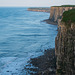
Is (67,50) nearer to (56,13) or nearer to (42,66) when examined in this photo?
(42,66)

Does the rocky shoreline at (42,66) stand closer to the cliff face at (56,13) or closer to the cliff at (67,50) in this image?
the cliff at (67,50)

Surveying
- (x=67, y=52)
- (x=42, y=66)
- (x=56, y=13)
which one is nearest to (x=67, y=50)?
(x=67, y=52)

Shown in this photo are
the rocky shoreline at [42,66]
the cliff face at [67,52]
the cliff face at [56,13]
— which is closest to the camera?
the cliff face at [67,52]

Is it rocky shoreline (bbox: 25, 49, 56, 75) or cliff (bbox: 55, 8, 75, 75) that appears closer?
cliff (bbox: 55, 8, 75, 75)

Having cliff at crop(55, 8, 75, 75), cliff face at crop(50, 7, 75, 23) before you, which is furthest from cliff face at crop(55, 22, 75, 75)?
cliff face at crop(50, 7, 75, 23)

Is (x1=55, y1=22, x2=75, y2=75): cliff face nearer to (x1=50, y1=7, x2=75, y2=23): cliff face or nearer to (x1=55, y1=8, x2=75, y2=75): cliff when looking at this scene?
(x1=55, y1=8, x2=75, y2=75): cliff

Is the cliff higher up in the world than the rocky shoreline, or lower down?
higher up

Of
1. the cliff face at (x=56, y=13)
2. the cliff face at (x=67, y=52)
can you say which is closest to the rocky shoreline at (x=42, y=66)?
the cliff face at (x=67, y=52)

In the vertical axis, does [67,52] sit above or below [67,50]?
below

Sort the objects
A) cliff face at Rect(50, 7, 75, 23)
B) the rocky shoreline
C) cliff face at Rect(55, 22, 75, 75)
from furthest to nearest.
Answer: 1. cliff face at Rect(50, 7, 75, 23)
2. the rocky shoreline
3. cliff face at Rect(55, 22, 75, 75)

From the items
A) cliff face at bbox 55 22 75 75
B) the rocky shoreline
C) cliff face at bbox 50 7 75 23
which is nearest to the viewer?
cliff face at bbox 55 22 75 75

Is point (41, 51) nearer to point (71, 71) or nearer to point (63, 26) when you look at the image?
point (63, 26)
